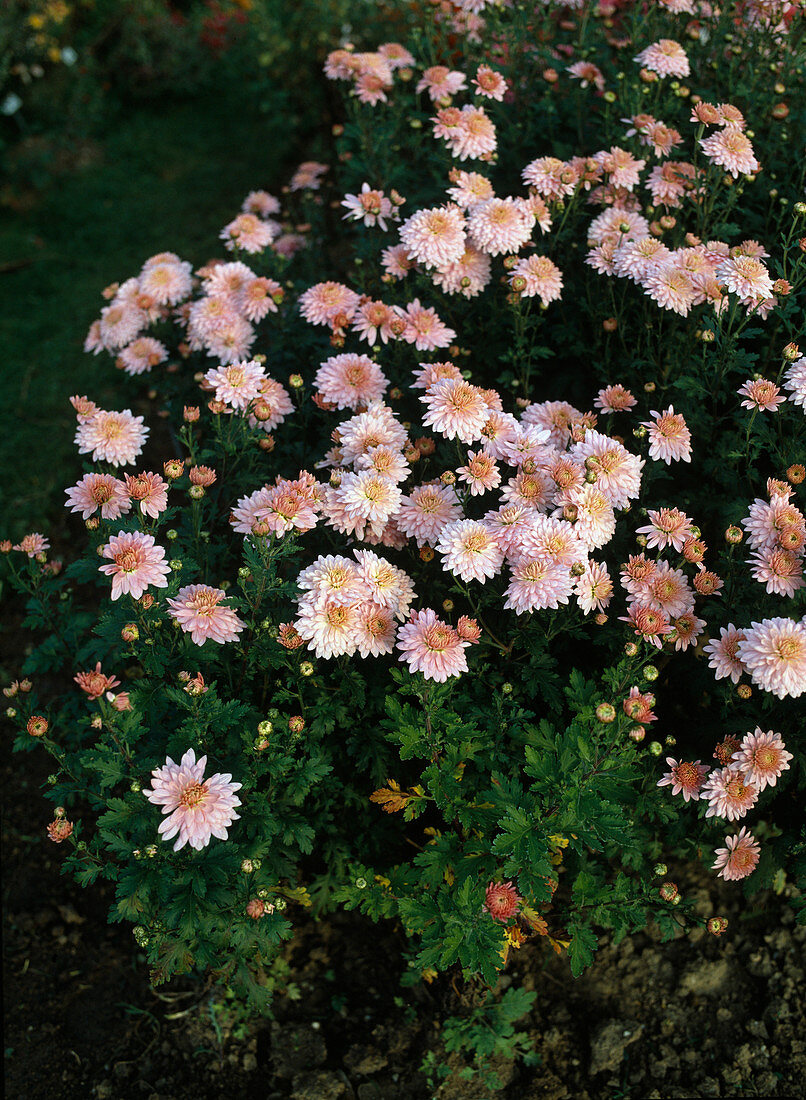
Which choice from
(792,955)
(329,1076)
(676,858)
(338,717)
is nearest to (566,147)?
(338,717)

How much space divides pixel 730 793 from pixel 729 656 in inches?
12.4

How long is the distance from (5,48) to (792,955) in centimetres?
799

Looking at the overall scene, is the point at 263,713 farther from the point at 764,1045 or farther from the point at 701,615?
the point at 764,1045

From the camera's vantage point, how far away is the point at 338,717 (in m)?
2.13

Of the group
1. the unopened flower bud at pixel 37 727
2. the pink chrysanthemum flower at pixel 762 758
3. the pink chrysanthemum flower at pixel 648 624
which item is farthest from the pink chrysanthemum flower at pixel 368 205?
the pink chrysanthemum flower at pixel 762 758

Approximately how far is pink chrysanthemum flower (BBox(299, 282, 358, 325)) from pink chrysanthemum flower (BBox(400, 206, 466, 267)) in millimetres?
245

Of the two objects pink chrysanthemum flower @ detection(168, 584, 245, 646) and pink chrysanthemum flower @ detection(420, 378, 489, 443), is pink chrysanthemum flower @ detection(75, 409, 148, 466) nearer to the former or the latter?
pink chrysanthemum flower @ detection(168, 584, 245, 646)

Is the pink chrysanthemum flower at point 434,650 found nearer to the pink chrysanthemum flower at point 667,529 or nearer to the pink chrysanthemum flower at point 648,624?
the pink chrysanthemum flower at point 648,624

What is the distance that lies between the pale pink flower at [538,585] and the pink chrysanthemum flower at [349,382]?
79 centimetres

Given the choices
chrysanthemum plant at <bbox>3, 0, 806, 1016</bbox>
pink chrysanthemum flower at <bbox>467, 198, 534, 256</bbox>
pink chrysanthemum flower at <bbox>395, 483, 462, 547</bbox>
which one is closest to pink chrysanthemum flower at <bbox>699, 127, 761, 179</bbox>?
chrysanthemum plant at <bbox>3, 0, 806, 1016</bbox>

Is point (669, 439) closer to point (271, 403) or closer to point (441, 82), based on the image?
point (271, 403)

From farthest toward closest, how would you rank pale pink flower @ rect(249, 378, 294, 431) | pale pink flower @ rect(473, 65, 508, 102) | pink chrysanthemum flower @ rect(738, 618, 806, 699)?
pale pink flower @ rect(473, 65, 508, 102), pale pink flower @ rect(249, 378, 294, 431), pink chrysanthemum flower @ rect(738, 618, 806, 699)

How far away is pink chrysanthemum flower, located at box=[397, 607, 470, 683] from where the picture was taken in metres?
1.93

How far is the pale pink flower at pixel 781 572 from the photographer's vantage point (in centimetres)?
202
